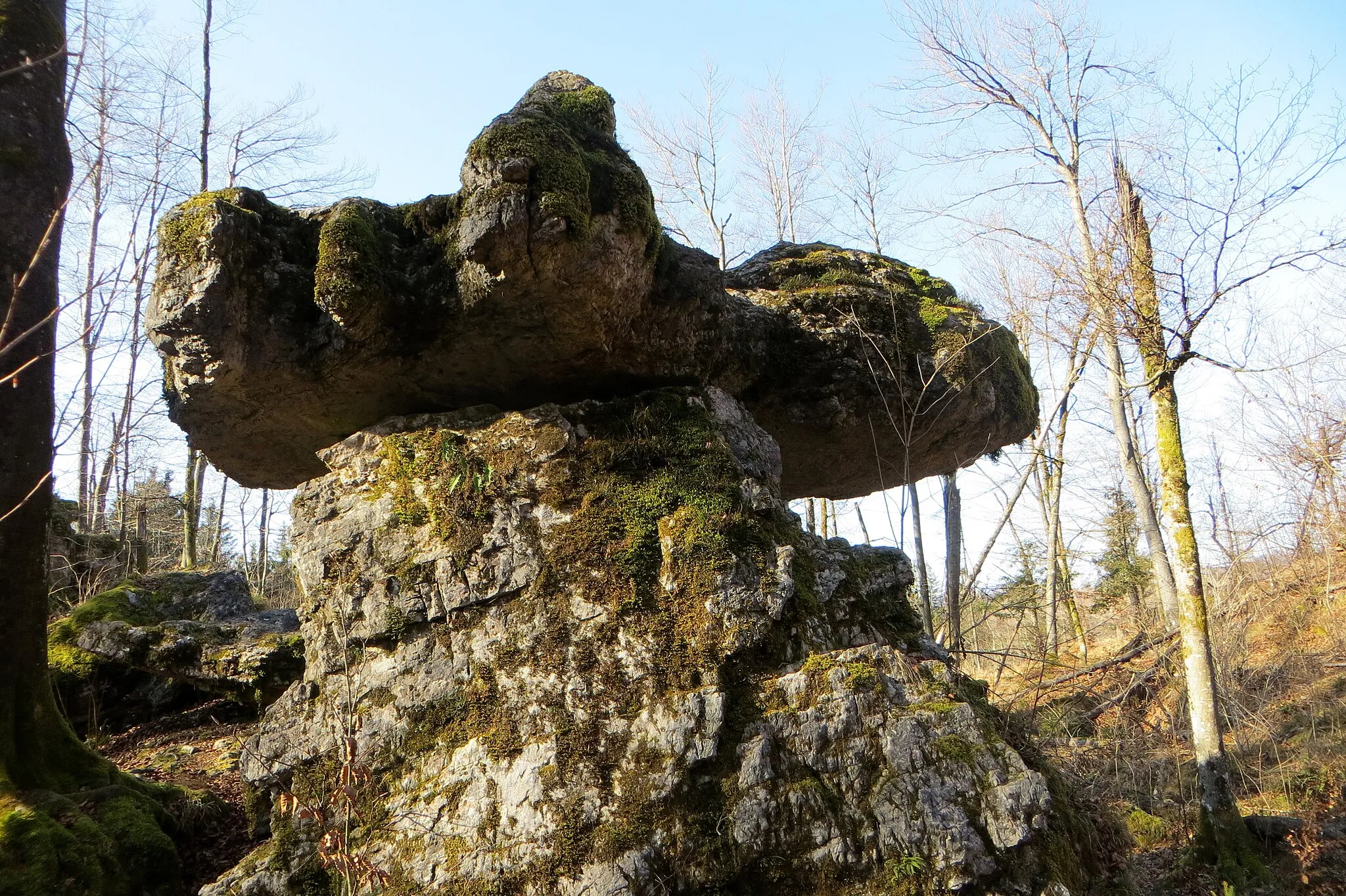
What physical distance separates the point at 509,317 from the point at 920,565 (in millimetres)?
8959

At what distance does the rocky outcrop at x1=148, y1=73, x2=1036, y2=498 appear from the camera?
13.4ft

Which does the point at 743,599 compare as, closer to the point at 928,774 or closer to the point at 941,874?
the point at 928,774

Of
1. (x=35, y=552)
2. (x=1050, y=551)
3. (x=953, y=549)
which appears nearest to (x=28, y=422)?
(x=35, y=552)

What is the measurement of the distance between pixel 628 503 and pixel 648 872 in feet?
6.14

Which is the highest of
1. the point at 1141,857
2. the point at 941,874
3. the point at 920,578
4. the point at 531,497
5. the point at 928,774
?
the point at 531,497

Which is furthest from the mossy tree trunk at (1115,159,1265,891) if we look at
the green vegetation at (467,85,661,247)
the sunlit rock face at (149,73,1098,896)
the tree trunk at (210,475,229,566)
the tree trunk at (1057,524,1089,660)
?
the tree trunk at (210,475,229,566)

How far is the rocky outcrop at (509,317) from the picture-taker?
408cm

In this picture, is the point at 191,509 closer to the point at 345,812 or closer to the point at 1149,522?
the point at 345,812

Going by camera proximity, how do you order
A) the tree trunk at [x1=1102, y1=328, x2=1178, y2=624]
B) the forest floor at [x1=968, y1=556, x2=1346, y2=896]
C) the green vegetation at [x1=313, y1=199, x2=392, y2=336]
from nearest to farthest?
the green vegetation at [x1=313, y1=199, x2=392, y2=336], the forest floor at [x1=968, y1=556, x2=1346, y2=896], the tree trunk at [x1=1102, y1=328, x2=1178, y2=624]

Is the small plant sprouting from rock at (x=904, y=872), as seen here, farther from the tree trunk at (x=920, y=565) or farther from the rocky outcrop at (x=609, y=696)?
the tree trunk at (x=920, y=565)

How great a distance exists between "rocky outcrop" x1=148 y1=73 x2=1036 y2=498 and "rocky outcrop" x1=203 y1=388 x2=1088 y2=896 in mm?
377

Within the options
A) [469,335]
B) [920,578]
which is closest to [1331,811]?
[920,578]

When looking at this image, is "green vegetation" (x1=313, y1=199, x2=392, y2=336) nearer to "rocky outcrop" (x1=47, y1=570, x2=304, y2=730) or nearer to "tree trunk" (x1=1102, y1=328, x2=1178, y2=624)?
"rocky outcrop" (x1=47, y1=570, x2=304, y2=730)

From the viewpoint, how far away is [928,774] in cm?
351
